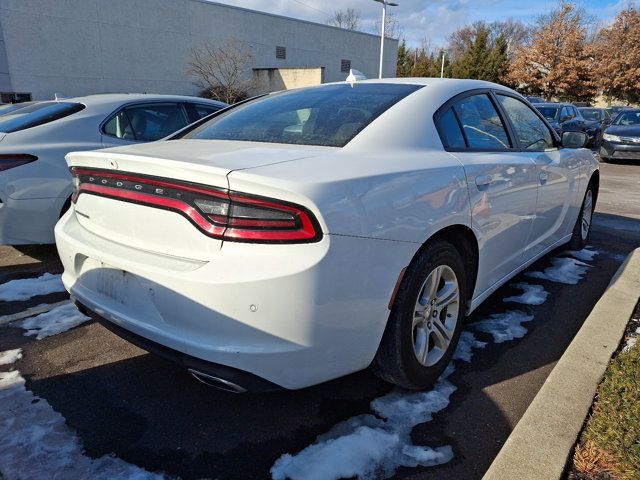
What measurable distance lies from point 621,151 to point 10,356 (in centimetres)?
1507

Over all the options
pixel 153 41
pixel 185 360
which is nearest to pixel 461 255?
pixel 185 360

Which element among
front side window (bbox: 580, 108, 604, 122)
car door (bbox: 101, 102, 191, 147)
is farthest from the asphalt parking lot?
front side window (bbox: 580, 108, 604, 122)

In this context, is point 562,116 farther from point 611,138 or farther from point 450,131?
point 450,131

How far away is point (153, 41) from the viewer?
25000 mm

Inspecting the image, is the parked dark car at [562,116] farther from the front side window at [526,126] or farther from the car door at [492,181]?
the car door at [492,181]

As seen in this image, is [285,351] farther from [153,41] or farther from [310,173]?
[153,41]

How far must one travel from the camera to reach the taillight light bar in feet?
6.02

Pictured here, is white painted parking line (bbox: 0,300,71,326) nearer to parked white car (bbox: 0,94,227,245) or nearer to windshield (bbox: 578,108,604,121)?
parked white car (bbox: 0,94,227,245)

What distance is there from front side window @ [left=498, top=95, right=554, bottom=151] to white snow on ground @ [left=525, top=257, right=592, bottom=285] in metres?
1.15

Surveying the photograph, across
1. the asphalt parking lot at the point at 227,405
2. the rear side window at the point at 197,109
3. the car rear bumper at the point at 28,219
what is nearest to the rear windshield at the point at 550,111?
the rear side window at the point at 197,109

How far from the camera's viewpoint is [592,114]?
18.3 m

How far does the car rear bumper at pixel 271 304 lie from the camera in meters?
1.83

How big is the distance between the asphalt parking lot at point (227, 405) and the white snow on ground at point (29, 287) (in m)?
0.30

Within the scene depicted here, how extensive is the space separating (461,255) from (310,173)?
3.99 feet
